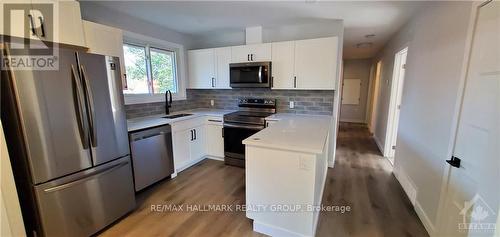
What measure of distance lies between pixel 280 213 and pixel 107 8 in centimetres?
329

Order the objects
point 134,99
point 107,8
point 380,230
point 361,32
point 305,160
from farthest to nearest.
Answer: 1. point 361,32
2. point 134,99
3. point 107,8
4. point 380,230
5. point 305,160

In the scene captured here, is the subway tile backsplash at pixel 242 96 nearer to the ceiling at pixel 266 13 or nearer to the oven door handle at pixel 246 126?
the oven door handle at pixel 246 126

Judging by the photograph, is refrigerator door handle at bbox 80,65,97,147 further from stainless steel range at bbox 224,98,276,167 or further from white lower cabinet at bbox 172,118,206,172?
stainless steel range at bbox 224,98,276,167

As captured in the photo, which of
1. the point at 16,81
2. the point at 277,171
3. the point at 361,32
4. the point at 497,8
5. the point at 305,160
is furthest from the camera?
the point at 361,32

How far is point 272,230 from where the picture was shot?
1.89m

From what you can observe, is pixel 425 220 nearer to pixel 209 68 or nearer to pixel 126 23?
pixel 209 68

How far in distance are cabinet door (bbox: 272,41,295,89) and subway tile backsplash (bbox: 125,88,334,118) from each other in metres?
0.31

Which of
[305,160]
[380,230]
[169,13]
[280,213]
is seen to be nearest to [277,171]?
[305,160]

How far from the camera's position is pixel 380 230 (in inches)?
76.3

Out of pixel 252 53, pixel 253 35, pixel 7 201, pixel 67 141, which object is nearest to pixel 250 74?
pixel 252 53

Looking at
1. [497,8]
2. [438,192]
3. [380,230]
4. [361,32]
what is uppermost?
[361,32]

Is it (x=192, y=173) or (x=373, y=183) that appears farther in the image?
(x=192, y=173)

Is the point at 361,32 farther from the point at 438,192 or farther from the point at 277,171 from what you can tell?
the point at 277,171

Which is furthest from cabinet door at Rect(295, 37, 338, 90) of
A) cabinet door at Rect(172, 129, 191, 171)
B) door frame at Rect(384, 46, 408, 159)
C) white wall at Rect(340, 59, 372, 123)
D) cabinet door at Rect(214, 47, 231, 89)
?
white wall at Rect(340, 59, 372, 123)
